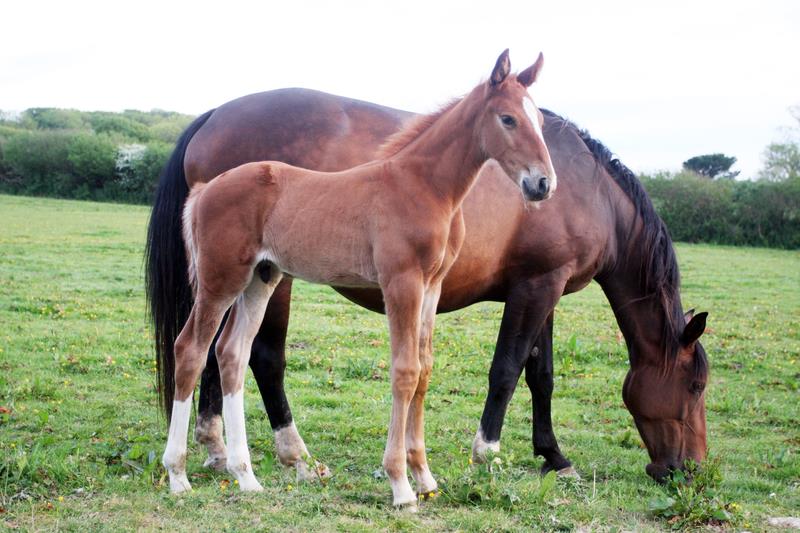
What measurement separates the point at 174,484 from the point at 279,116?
2872 mm

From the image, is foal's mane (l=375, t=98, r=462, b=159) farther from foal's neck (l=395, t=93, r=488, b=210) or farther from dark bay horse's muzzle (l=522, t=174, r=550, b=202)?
dark bay horse's muzzle (l=522, t=174, r=550, b=202)

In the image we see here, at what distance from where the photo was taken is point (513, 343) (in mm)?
5621

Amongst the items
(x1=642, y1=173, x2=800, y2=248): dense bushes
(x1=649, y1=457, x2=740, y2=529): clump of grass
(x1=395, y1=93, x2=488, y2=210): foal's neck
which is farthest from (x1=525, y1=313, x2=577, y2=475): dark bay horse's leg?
(x1=642, y1=173, x2=800, y2=248): dense bushes

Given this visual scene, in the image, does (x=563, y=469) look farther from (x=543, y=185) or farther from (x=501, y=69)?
(x=501, y=69)

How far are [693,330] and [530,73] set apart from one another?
2.44 metres

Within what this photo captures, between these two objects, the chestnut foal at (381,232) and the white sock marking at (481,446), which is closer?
the chestnut foal at (381,232)

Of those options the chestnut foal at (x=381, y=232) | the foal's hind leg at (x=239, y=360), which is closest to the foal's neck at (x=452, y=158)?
the chestnut foal at (x=381, y=232)

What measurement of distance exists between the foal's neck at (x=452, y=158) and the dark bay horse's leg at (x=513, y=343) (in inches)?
62.9

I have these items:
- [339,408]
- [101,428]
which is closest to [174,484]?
[101,428]

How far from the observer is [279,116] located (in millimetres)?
5945

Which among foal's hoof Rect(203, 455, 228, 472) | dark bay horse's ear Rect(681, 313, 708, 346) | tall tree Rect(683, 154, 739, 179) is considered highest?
tall tree Rect(683, 154, 739, 179)

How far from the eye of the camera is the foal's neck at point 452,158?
165 inches

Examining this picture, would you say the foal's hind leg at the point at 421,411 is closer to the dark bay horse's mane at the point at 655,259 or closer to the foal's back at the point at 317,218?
the foal's back at the point at 317,218

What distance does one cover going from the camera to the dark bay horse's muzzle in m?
3.85
